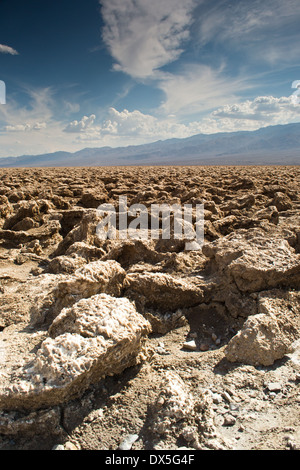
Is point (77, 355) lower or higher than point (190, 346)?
higher

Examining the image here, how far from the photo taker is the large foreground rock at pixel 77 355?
1.54m

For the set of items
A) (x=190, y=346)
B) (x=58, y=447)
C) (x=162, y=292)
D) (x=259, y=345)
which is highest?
(x=162, y=292)

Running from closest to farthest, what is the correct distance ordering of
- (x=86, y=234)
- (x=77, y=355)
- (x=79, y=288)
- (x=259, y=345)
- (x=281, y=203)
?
(x=77, y=355), (x=259, y=345), (x=79, y=288), (x=86, y=234), (x=281, y=203)

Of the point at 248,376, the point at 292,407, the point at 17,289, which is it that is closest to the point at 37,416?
the point at 248,376

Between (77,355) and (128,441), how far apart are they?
1.65 ft

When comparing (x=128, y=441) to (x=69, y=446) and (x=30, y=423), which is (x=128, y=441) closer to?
(x=69, y=446)

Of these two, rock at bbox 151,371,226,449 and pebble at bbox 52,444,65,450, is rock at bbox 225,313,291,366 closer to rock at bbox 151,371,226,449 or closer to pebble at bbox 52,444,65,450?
rock at bbox 151,371,226,449

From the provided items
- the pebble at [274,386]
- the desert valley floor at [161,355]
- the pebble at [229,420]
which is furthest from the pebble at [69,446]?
the pebble at [274,386]

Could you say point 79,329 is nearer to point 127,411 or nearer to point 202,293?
point 127,411

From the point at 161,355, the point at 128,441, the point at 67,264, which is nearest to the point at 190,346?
the point at 161,355

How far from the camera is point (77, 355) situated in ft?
5.31

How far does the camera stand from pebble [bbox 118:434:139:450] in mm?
1421

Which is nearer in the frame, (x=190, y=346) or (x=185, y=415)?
(x=185, y=415)

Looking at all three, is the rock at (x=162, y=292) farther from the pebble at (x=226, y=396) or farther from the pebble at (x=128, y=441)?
the pebble at (x=128, y=441)
